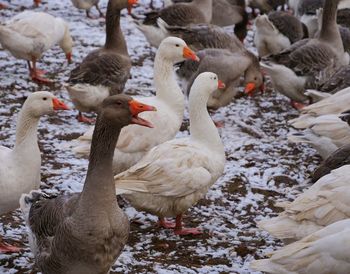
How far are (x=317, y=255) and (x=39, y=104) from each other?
112 inches

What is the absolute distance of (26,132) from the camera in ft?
20.4

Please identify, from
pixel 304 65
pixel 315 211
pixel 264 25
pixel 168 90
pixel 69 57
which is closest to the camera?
pixel 315 211

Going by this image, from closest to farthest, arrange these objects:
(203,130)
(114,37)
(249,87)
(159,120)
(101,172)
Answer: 1. (101,172)
2. (203,130)
3. (159,120)
4. (114,37)
5. (249,87)

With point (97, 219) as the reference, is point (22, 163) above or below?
below

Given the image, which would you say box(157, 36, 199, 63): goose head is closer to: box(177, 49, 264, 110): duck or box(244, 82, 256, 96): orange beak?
box(177, 49, 264, 110): duck

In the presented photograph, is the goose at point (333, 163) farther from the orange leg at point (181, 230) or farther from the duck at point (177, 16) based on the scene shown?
the duck at point (177, 16)

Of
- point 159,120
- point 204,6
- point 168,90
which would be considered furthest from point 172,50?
point 204,6

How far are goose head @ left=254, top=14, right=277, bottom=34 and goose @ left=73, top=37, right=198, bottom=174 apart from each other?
348 cm

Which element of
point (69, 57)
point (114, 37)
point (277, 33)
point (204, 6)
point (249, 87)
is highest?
point (114, 37)

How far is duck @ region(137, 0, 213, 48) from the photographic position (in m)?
11.4

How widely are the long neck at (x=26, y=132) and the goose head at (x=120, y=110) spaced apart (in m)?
1.31

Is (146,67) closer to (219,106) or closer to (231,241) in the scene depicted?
(219,106)

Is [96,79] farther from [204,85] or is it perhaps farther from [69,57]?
[69,57]

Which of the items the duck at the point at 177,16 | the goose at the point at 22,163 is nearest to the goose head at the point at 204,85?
the goose at the point at 22,163
